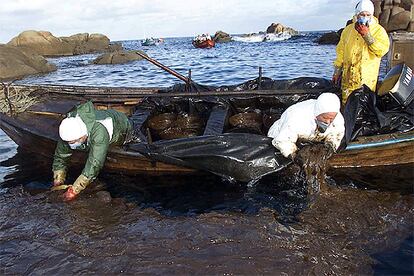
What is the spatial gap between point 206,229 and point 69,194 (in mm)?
2242

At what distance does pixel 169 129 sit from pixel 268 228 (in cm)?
376

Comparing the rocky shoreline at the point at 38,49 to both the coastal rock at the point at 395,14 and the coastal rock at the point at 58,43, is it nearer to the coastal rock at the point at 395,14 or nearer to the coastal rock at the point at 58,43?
the coastal rock at the point at 58,43

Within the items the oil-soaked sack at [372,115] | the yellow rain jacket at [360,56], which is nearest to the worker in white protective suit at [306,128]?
the oil-soaked sack at [372,115]

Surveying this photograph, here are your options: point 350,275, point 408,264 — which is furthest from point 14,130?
point 408,264

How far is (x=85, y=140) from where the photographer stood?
18.4 feet

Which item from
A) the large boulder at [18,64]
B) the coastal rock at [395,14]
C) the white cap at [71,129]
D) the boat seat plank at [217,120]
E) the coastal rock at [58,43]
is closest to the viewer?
the white cap at [71,129]

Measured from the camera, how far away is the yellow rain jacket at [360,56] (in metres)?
5.97

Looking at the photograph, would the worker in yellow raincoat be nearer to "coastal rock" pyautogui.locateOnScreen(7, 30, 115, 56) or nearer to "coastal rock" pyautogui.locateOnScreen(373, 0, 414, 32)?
"coastal rock" pyautogui.locateOnScreen(373, 0, 414, 32)

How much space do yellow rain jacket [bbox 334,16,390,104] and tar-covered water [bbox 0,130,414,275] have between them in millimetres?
1745

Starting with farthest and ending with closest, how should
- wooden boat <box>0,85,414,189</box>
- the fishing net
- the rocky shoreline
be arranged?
the rocky shoreline, the fishing net, wooden boat <box>0,85,414,189</box>

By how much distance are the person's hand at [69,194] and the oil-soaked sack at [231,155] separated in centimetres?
147

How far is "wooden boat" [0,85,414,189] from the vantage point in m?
6.20

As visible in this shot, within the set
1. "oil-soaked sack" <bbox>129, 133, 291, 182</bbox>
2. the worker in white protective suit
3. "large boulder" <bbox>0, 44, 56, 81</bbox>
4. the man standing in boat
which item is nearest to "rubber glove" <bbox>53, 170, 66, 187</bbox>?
Answer: the man standing in boat

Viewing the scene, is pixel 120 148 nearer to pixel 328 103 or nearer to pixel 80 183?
pixel 80 183
